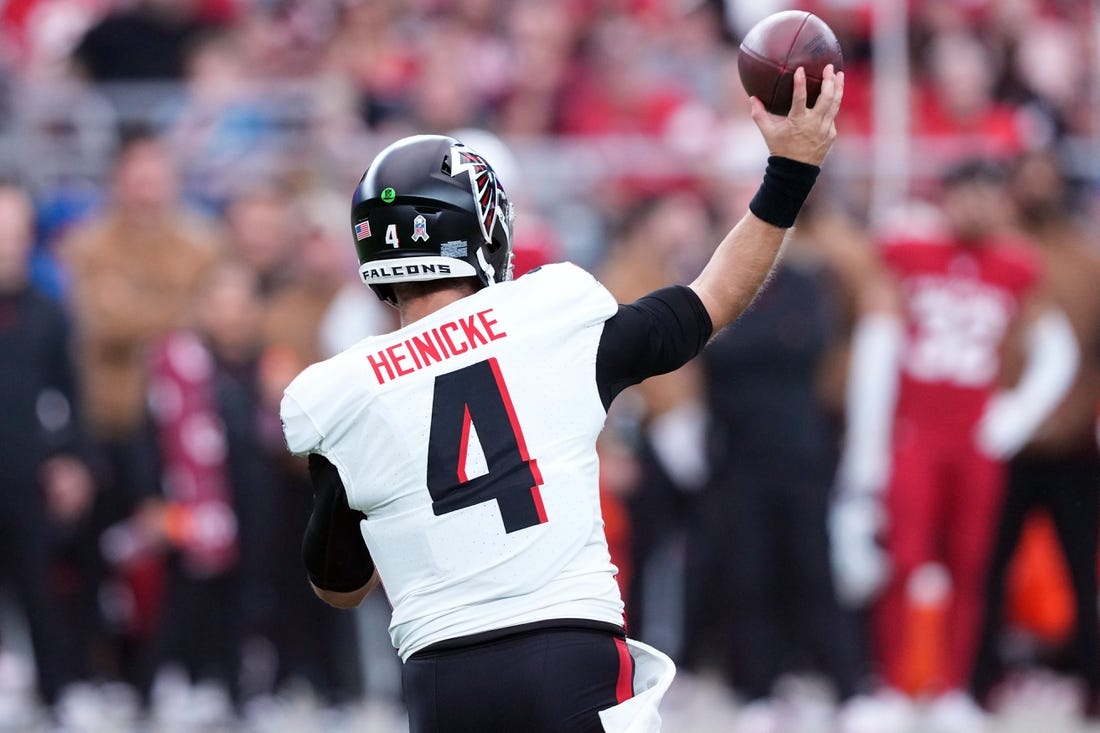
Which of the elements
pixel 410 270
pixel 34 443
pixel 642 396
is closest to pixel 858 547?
pixel 642 396

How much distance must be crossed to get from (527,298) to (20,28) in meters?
9.06

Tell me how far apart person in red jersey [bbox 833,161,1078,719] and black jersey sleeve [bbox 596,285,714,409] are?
5420mm

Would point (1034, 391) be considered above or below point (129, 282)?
below

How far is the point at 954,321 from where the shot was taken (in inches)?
363

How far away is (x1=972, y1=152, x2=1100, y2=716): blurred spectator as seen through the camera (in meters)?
9.25

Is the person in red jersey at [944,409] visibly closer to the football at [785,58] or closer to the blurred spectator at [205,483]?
the blurred spectator at [205,483]

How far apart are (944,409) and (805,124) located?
541 cm

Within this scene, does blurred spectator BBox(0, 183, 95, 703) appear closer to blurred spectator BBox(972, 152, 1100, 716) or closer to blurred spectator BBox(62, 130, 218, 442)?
blurred spectator BBox(62, 130, 218, 442)

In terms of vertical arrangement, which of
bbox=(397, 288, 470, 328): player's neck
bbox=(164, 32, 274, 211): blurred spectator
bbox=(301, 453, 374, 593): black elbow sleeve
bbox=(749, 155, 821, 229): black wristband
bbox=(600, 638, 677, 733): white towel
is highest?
bbox=(164, 32, 274, 211): blurred spectator

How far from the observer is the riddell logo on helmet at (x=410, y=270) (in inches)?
156

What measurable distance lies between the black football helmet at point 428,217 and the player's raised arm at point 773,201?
1.47ft

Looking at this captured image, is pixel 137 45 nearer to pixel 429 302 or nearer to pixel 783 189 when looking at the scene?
pixel 429 302

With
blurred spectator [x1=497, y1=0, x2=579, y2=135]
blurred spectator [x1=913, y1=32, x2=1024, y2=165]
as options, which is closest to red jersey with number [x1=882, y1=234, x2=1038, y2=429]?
blurred spectator [x1=913, y1=32, x2=1024, y2=165]

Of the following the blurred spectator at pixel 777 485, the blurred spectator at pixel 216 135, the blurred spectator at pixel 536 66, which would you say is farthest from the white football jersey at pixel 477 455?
the blurred spectator at pixel 536 66
